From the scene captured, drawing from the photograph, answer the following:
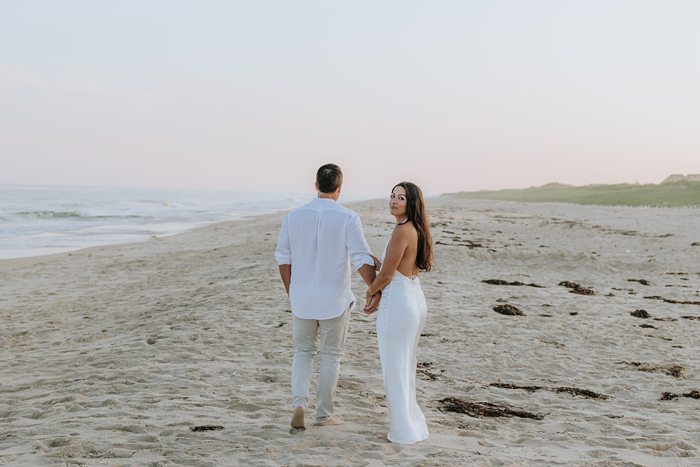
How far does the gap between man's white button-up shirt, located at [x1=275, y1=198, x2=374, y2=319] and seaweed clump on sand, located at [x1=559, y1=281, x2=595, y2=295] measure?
7.86 m

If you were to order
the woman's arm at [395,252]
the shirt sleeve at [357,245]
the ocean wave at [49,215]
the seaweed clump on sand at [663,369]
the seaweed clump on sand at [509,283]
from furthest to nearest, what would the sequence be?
the ocean wave at [49,215]
the seaweed clump on sand at [509,283]
the seaweed clump on sand at [663,369]
the shirt sleeve at [357,245]
the woman's arm at [395,252]

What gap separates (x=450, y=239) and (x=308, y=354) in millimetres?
14124

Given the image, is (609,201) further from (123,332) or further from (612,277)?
(123,332)

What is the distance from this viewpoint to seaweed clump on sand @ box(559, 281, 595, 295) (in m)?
11.4

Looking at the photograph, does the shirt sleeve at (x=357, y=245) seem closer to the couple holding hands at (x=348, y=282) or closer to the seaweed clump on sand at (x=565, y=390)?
the couple holding hands at (x=348, y=282)

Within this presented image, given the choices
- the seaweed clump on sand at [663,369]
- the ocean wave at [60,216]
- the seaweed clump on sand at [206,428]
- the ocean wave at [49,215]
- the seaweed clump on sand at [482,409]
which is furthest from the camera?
the ocean wave at [49,215]

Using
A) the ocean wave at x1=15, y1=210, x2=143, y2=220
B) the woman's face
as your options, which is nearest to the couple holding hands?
the woman's face

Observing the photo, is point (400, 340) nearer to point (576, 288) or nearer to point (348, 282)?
point (348, 282)

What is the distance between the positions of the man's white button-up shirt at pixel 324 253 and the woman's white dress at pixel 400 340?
10.8 inches

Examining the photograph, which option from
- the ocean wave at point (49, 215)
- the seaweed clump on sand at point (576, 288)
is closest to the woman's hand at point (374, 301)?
the seaweed clump on sand at point (576, 288)

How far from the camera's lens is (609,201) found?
4662 centimetres

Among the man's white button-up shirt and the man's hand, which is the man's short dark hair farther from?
the man's hand

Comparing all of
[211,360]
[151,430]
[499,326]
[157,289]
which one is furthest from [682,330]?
[157,289]

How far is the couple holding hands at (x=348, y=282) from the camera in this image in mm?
4430
